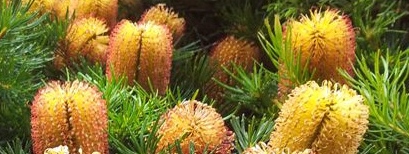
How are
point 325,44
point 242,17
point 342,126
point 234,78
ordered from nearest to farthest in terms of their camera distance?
1. point 342,126
2. point 325,44
3. point 234,78
4. point 242,17

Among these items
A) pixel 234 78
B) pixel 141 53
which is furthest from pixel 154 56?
pixel 234 78

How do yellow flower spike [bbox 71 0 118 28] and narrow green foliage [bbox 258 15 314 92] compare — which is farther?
yellow flower spike [bbox 71 0 118 28]

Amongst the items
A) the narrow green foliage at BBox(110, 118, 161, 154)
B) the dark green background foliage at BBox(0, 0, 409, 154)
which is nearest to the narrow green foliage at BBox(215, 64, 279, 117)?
the dark green background foliage at BBox(0, 0, 409, 154)

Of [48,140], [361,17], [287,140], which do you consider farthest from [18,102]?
[361,17]

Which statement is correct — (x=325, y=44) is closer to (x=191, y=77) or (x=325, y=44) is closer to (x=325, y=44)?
(x=325, y=44)

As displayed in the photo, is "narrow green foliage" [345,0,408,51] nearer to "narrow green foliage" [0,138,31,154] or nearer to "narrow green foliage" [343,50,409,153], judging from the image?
"narrow green foliage" [343,50,409,153]

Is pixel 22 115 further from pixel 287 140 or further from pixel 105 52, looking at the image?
pixel 287 140

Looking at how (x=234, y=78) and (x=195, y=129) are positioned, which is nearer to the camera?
(x=195, y=129)

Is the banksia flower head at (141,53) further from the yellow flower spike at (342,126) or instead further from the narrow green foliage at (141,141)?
the yellow flower spike at (342,126)
